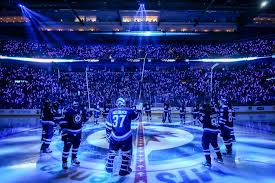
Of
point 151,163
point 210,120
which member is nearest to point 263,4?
point 210,120

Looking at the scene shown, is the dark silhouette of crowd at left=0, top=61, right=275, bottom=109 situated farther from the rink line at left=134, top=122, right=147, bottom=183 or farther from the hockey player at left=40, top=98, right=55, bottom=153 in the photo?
the hockey player at left=40, top=98, right=55, bottom=153

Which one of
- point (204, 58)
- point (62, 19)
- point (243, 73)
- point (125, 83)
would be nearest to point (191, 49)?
point (204, 58)

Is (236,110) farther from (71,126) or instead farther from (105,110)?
(71,126)

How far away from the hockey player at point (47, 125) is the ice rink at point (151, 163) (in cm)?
45

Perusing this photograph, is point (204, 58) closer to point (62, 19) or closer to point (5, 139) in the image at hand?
point (62, 19)

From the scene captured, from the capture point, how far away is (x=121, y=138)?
7.03 metres

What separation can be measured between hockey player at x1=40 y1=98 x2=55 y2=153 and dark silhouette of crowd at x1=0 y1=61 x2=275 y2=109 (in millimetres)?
16990

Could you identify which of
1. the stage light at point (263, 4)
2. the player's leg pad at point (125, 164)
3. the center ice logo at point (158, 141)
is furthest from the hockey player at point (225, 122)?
the stage light at point (263, 4)

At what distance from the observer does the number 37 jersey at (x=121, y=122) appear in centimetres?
704

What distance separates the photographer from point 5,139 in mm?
13211

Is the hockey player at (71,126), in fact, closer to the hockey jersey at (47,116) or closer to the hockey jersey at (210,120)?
the hockey jersey at (47,116)

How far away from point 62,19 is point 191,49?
1894cm

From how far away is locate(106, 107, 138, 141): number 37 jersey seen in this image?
7.04m

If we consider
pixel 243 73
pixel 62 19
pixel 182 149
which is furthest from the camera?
pixel 62 19
